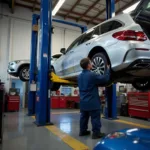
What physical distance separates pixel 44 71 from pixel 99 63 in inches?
87.4

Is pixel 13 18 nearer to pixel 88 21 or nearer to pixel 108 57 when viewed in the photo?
pixel 88 21

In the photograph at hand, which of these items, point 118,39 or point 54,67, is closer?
point 118,39

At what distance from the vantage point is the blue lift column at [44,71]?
211 inches

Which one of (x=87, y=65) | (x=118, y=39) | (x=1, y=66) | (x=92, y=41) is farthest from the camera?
(x=1, y=66)

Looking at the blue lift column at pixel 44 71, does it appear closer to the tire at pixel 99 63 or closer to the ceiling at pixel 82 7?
the tire at pixel 99 63

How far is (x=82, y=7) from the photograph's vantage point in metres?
13.2

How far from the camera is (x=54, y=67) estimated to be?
655cm

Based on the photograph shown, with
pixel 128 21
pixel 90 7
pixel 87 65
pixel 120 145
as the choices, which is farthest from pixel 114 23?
pixel 90 7

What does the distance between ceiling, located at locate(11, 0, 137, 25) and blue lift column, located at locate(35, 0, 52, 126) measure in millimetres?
6714

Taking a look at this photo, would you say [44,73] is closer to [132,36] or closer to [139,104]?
[132,36]

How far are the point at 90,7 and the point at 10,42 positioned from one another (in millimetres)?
5920

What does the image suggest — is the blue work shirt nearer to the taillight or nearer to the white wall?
the taillight

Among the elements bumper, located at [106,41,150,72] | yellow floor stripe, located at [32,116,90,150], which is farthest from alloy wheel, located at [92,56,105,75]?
yellow floor stripe, located at [32,116,90,150]

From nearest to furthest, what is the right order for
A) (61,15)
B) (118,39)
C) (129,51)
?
(129,51), (118,39), (61,15)
